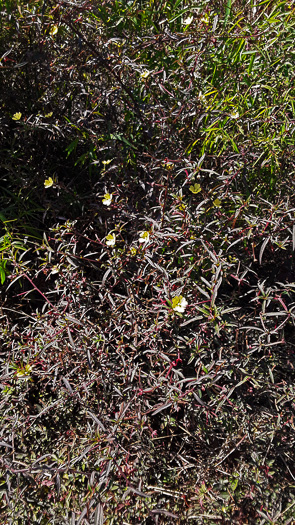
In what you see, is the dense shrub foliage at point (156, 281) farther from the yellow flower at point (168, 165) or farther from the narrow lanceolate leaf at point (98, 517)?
the narrow lanceolate leaf at point (98, 517)

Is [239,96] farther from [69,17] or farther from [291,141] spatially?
[69,17]

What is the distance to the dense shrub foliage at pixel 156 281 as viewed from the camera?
5.73 ft

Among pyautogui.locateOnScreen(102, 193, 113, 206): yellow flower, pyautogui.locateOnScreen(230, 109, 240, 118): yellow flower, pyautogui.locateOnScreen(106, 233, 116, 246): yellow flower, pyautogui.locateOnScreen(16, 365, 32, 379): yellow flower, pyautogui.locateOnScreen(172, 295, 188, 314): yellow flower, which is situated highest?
pyautogui.locateOnScreen(230, 109, 240, 118): yellow flower

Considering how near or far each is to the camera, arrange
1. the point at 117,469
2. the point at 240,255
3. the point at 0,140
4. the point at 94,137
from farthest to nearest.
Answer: the point at 0,140, the point at 94,137, the point at 240,255, the point at 117,469

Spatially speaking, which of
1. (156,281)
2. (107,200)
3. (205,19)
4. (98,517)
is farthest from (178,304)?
(205,19)

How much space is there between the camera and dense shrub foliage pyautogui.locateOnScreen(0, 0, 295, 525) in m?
1.75

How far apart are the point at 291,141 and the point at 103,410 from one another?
1.53 metres

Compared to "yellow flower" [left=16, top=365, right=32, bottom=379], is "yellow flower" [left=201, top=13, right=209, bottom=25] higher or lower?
higher

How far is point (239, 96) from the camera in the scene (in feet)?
6.55

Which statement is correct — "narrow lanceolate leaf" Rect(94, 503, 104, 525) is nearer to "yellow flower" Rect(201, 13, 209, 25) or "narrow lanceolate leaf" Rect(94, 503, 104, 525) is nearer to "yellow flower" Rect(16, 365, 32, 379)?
"yellow flower" Rect(16, 365, 32, 379)

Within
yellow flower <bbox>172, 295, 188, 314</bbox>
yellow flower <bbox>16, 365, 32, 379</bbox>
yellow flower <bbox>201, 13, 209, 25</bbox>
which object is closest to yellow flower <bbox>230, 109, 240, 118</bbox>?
yellow flower <bbox>201, 13, 209, 25</bbox>

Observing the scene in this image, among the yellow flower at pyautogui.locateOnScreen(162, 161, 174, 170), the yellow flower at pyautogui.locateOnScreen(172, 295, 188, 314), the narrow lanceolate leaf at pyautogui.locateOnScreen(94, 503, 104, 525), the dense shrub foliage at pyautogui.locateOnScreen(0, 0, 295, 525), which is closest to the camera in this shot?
the narrow lanceolate leaf at pyautogui.locateOnScreen(94, 503, 104, 525)

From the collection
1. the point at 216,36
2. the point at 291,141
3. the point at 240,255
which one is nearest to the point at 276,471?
the point at 240,255

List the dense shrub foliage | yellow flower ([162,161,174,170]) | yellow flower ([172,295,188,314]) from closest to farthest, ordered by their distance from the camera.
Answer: yellow flower ([172,295,188,314]), the dense shrub foliage, yellow flower ([162,161,174,170])
